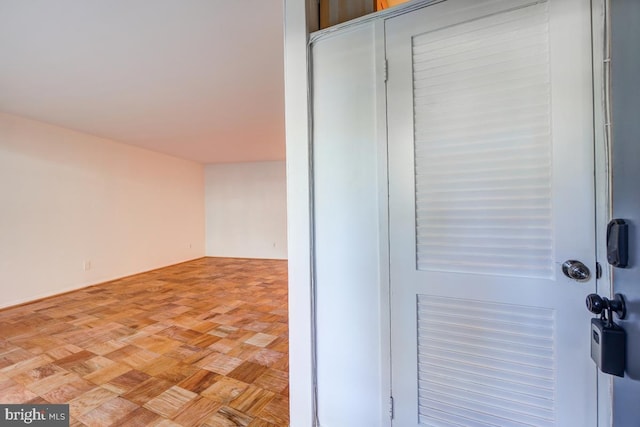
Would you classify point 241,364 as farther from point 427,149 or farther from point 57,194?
point 57,194

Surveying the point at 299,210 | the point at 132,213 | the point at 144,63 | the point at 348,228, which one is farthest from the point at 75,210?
the point at 348,228

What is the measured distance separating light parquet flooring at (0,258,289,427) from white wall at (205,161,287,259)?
8.45 feet

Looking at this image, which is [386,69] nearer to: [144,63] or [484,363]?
[484,363]

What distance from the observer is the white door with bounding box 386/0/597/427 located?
0.93 meters

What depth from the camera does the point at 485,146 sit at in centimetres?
105

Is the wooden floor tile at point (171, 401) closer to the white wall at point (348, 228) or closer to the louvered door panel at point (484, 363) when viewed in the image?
the white wall at point (348, 228)

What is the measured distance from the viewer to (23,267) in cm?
344

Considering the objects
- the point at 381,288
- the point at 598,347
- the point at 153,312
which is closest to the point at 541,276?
the point at 598,347

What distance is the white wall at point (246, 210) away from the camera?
21.2 feet

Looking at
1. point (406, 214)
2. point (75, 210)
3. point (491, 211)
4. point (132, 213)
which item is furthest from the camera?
point (132, 213)

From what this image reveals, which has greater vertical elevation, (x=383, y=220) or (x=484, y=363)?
(x=383, y=220)

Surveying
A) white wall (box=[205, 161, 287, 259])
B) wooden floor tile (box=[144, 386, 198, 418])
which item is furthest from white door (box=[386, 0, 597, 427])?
white wall (box=[205, 161, 287, 259])

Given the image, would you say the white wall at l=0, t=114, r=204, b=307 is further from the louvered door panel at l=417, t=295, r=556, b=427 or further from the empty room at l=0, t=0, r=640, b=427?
the louvered door panel at l=417, t=295, r=556, b=427

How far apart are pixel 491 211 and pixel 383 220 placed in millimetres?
417
